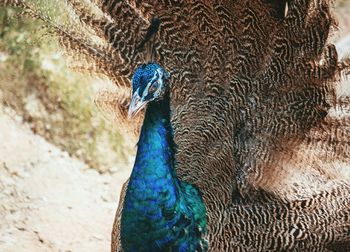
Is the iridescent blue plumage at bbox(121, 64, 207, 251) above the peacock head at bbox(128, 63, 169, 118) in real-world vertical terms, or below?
below

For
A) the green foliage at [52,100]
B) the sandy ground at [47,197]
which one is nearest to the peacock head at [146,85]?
the sandy ground at [47,197]

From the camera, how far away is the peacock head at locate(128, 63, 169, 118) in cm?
267

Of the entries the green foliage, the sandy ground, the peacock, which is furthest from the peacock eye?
the green foliage

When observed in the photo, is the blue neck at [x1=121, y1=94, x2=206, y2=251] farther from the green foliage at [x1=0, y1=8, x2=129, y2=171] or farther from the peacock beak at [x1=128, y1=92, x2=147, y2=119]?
the green foliage at [x1=0, y1=8, x2=129, y2=171]

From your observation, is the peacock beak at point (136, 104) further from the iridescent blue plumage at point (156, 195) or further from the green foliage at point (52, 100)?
the green foliage at point (52, 100)

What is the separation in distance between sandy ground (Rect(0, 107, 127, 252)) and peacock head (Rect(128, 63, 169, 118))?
1517 mm

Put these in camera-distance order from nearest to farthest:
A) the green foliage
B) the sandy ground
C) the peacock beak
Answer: the peacock beak
the sandy ground
the green foliage

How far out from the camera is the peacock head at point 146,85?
105 inches

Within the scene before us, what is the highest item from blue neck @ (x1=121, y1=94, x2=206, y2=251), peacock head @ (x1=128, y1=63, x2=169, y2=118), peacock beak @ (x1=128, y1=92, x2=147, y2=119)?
peacock head @ (x1=128, y1=63, x2=169, y2=118)

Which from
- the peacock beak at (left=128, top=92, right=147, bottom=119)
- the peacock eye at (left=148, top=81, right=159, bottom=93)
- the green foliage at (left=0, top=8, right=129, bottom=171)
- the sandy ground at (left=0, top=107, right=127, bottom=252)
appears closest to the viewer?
the peacock beak at (left=128, top=92, right=147, bottom=119)

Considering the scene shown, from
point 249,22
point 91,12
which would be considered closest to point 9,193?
point 91,12

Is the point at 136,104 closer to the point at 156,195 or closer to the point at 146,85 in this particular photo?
the point at 146,85

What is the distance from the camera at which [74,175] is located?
15.0 ft

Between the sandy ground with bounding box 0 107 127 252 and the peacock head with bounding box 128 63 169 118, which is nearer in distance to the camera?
the peacock head with bounding box 128 63 169 118
